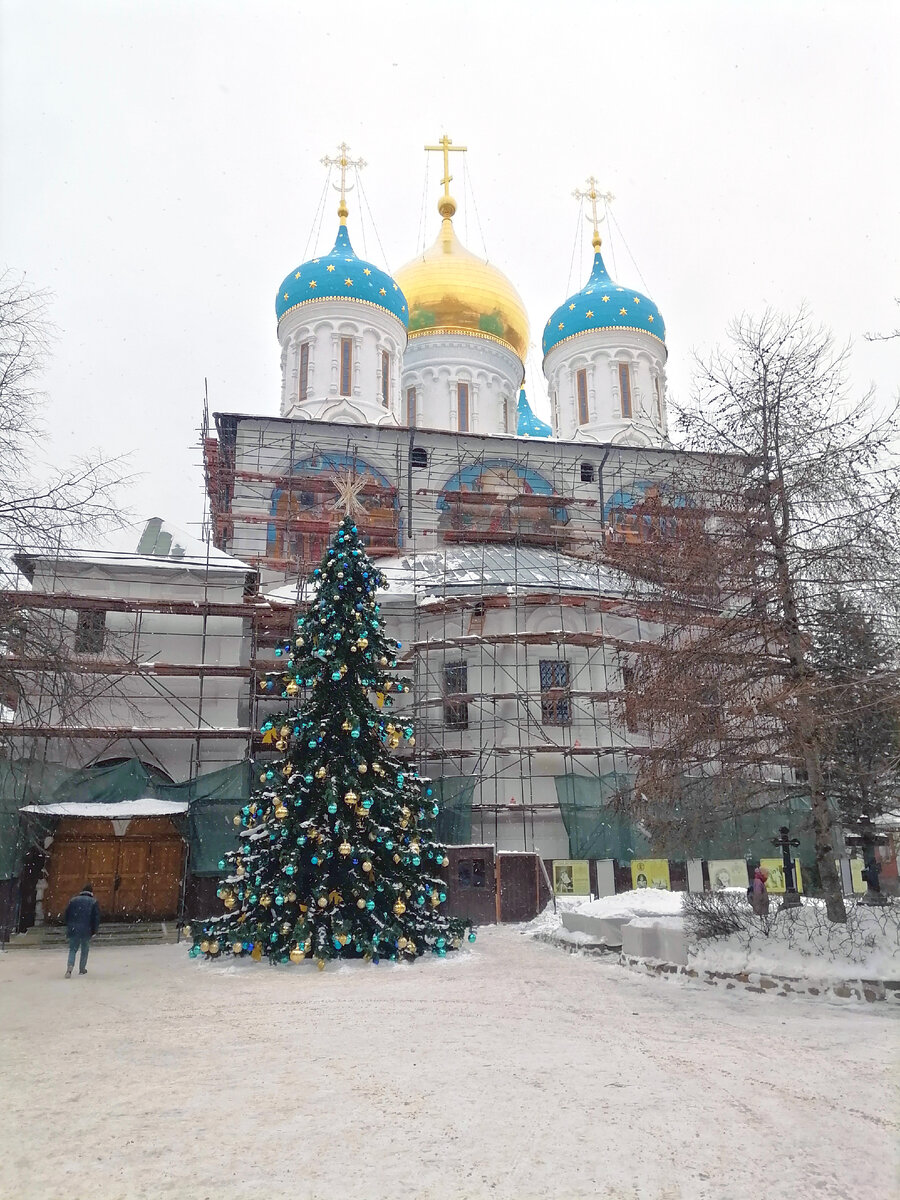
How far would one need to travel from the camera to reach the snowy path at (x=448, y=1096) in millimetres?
4430

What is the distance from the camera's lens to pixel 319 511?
2548 centimetres

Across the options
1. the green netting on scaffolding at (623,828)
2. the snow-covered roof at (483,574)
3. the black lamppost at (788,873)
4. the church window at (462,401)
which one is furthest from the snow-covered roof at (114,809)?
the church window at (462,401)

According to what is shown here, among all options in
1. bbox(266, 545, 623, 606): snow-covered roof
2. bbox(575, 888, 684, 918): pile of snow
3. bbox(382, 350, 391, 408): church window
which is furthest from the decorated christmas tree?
bbox(382, 350, 391, 408): church window

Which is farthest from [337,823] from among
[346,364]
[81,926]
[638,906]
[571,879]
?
[346,364]

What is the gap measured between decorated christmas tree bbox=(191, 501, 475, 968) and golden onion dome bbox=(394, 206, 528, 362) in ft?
70.3

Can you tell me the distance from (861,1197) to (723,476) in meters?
8.07

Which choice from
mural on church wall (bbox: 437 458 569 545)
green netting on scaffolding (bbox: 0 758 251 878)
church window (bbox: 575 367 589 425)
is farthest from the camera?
church window (bbox: 575 367 589 425)

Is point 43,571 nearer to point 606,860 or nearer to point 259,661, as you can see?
point 259,661

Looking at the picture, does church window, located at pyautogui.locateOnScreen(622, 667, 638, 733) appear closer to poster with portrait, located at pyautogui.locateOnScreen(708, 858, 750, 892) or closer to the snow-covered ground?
the snow-covered ground

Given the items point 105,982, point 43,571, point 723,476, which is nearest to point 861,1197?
point 723,476

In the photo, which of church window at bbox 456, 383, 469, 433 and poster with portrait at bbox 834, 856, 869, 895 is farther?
church window at bbox 456, 383, 469, 433

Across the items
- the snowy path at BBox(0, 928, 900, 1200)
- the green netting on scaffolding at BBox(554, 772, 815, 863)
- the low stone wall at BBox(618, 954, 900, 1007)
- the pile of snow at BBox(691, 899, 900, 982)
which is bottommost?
the snowy path at BBox(0, 928, 900, 1200)

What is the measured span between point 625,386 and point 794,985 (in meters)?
25.6

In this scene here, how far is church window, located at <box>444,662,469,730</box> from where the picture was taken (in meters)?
20.3
